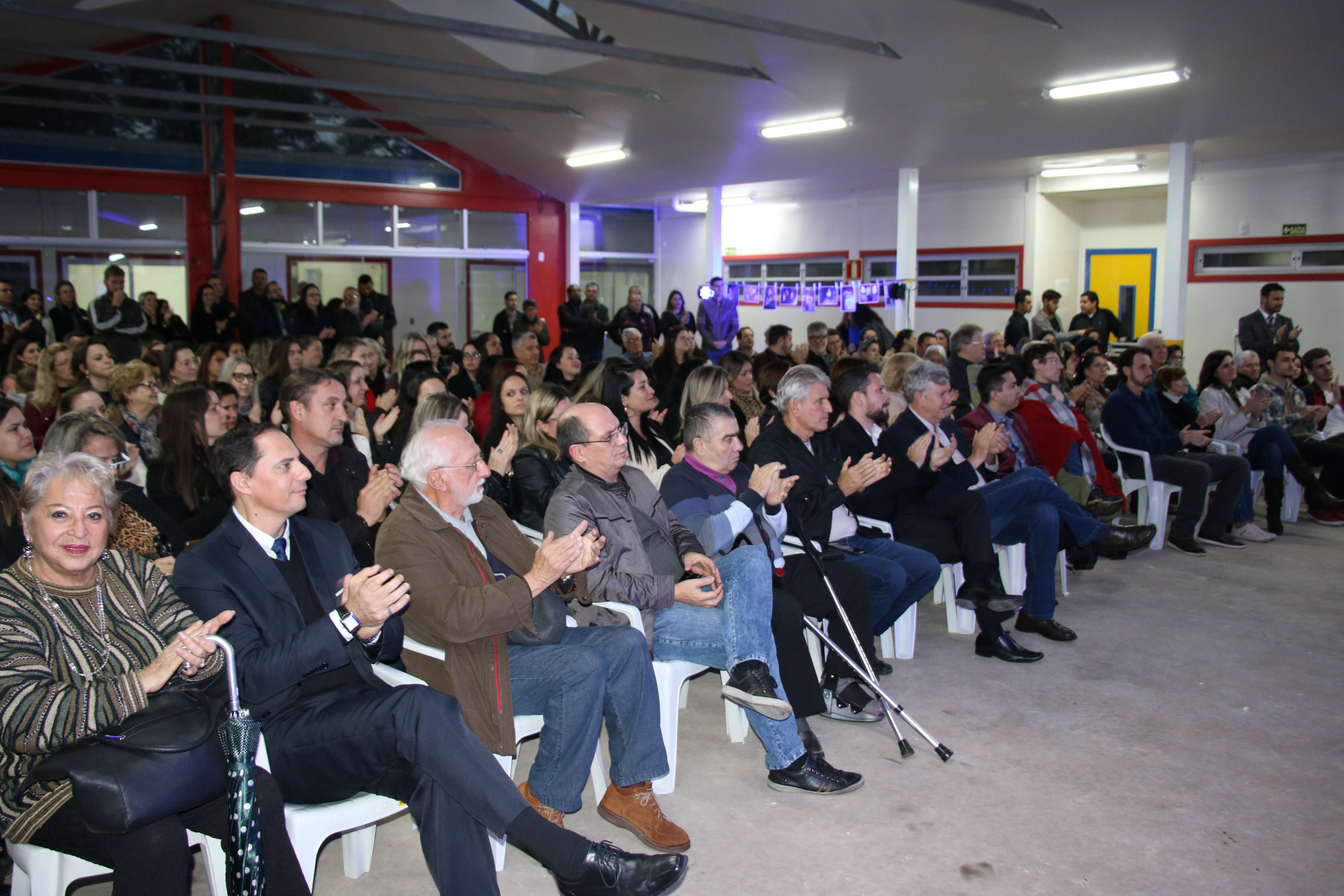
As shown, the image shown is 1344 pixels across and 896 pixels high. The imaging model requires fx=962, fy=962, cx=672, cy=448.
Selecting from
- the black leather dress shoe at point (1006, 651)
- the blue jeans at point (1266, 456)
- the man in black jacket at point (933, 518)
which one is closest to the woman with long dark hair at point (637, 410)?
the man in black jacket at point (933, 518)

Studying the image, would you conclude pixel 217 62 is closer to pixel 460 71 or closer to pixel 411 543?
pixel 460 71

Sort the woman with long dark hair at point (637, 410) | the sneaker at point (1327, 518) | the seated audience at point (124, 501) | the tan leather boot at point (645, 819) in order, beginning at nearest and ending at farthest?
1. the tan leather boot at point (645, 819)
2. the seated audience at point (124, 501)
3. the woman with long dark hair at point (637, 410)
4. the sneaker at point (1327, 518)

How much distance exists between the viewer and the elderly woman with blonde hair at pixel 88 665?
1.89 meters

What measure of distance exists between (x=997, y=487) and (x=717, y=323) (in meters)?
→ 8.01

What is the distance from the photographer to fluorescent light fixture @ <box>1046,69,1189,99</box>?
7.96 metres

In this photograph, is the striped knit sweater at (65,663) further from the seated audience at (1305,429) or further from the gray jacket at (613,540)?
the seated audience at (1305,429)

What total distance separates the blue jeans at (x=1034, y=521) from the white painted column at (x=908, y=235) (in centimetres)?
790

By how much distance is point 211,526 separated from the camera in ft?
10.8

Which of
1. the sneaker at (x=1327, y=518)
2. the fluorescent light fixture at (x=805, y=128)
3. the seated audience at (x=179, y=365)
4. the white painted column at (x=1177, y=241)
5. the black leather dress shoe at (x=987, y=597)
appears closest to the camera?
the black leather dress shoe at (x=987, y=597)

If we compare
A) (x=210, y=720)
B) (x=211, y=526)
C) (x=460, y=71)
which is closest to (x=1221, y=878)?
(x=210, y=720)

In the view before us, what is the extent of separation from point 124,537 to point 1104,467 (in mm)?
5044

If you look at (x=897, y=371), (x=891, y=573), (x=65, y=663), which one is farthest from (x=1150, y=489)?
(x=65, y=663)

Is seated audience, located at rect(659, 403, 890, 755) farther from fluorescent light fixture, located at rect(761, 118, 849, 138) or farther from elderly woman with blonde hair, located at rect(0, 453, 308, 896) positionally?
fluorescent light fixture, located at rect(761, 118, 849, 138)

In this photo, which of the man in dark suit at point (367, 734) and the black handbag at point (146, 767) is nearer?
the black handbag at point (146, 767)
